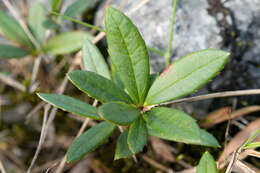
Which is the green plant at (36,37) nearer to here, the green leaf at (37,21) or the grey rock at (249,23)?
the green leaf at (37,21)

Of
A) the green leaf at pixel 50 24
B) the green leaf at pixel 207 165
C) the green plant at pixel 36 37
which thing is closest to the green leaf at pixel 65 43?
the green plant at pixel 36 37

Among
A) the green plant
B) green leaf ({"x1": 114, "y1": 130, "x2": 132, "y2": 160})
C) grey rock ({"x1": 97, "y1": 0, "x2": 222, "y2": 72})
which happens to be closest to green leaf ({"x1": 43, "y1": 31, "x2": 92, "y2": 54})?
the green plant

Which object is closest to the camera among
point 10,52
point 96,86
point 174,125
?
point 174,125

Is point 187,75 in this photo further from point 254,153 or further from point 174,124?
point 254,153

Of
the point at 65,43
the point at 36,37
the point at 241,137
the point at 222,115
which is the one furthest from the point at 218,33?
the point at 36,37

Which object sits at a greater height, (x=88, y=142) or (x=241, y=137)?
(x=88, y=142)

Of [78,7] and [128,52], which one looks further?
[78,7]

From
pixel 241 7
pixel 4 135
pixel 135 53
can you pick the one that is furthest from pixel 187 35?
pixel 4 135
